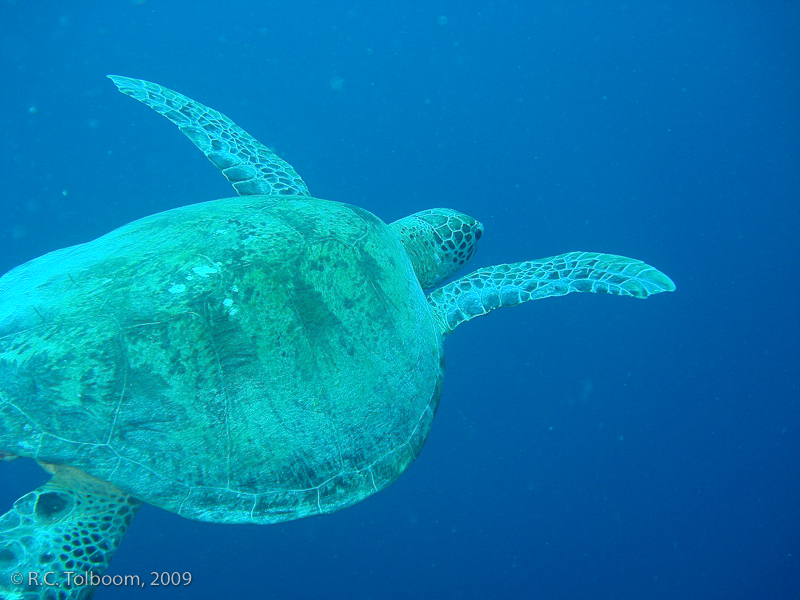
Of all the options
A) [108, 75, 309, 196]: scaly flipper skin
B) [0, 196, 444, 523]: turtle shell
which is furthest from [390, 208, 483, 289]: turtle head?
[0, 196, 444, 523]: turtle shell

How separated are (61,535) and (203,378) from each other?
1.26 m

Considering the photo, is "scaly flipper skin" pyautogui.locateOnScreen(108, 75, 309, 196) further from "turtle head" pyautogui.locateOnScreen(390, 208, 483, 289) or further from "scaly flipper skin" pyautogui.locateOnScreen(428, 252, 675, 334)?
"scaly flipper skin" pyautogui.locateOnScreen(428, 252, 675, 334)

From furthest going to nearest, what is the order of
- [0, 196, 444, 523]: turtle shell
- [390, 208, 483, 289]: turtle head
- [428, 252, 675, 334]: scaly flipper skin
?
1. [390, 208, 483, 289]: turtle head
2. [428, 252, 675, 334]: scaly flipper skin
3. [0, 196, 444, 523]: turtle shell

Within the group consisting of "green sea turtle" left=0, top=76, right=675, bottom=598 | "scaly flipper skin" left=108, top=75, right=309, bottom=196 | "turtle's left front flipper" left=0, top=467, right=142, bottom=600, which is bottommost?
"turtle's left front flipper" left=0, top=467, right=142, bottom=600

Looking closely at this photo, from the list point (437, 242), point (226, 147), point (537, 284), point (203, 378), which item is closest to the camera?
point (203, 378)

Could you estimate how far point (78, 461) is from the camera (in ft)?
6.86

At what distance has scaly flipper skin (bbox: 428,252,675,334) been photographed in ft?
12.5

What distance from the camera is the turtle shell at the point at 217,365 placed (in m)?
2.09

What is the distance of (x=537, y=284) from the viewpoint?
4.11 m

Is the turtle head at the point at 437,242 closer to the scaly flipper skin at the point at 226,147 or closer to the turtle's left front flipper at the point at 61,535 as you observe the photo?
the scaly flipper skin at the point at 226,147

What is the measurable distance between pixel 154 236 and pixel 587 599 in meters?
10.5

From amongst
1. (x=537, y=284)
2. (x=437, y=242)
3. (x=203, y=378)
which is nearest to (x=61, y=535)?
(x=203, y=378)

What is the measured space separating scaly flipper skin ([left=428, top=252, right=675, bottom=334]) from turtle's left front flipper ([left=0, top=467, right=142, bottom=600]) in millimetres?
2870

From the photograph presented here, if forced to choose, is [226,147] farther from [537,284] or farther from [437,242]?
[537,284]
